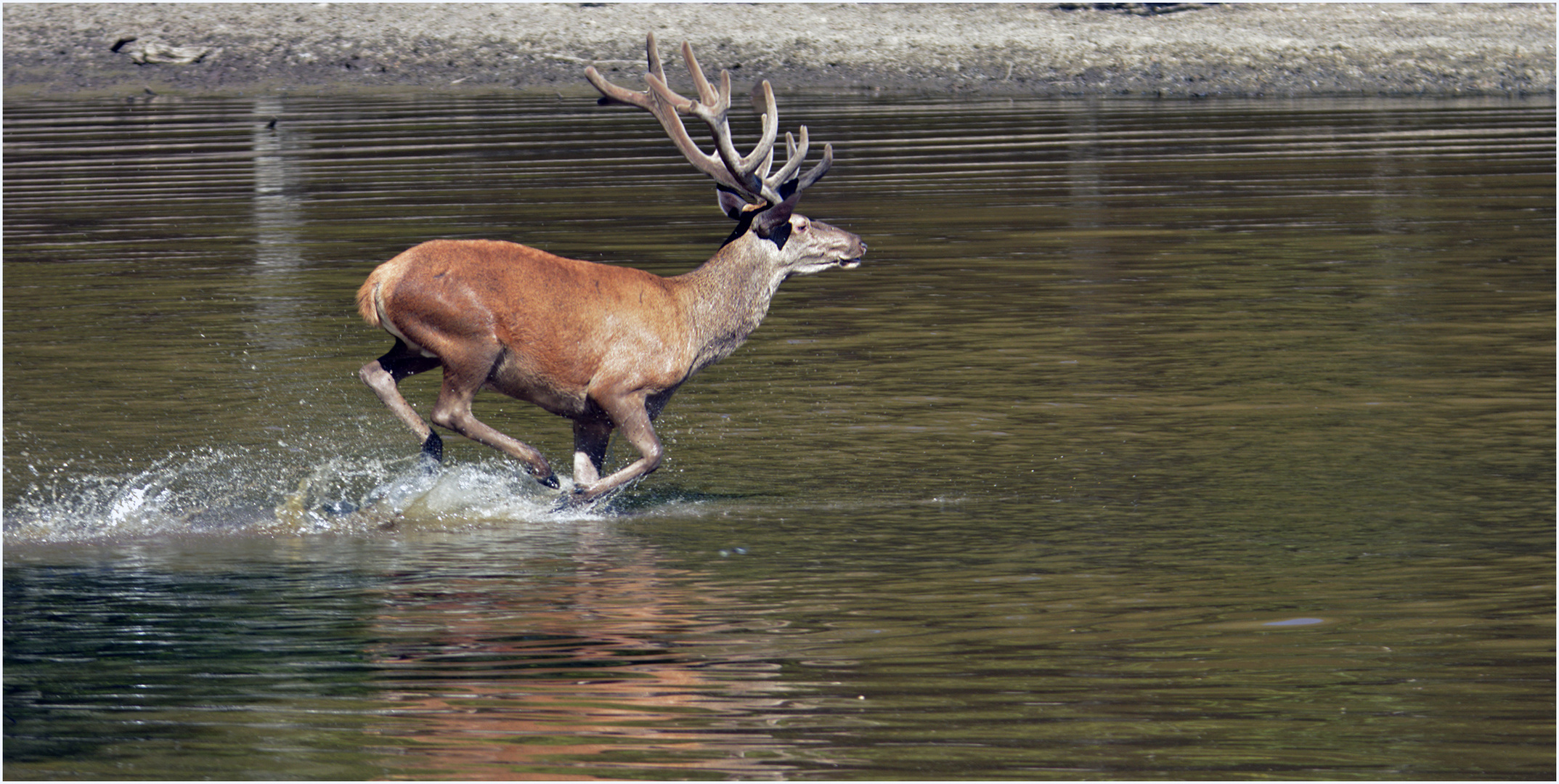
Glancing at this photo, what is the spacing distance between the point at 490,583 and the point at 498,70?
1179 inches

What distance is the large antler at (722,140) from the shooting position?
10.4 m

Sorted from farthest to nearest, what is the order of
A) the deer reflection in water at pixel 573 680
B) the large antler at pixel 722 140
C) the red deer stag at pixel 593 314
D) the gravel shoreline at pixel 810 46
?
the gravel shoreline at pixel 810 46
the large antler at pixel 722 140
the red deer stag at pixel 593 314
the deer reflection in water at pixel 573 680

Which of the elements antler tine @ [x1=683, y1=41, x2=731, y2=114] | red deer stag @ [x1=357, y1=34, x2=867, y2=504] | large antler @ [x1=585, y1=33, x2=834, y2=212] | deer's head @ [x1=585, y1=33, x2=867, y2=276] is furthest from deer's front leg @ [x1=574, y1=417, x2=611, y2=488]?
antler tine @ [x1=683, y1=41, x2=731, y2=114]

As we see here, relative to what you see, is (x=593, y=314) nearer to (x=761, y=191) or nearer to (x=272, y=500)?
(x=761, y=191)

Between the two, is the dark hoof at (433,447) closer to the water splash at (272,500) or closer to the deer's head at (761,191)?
the water splash at (272,500)

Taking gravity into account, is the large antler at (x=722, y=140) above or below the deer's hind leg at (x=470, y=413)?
above

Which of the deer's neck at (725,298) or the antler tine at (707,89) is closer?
the deer's neck at (725,298)

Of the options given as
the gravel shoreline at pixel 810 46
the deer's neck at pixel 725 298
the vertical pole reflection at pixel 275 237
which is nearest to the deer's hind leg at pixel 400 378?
the deer's neck at pixel 725 298

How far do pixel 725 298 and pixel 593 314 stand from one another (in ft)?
2.52

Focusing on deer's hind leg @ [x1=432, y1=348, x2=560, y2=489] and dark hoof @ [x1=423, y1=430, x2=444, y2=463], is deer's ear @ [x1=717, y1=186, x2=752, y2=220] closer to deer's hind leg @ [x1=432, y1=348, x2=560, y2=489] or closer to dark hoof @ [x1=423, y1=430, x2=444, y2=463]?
deer's hind leg @ [x1=432, y1=348, x2=560, y2=489]

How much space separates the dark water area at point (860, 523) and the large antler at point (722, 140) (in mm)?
1371

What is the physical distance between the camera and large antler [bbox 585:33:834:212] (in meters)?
10.4

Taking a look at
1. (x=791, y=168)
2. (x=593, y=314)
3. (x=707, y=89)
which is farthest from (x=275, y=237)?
(x=593, y=314)

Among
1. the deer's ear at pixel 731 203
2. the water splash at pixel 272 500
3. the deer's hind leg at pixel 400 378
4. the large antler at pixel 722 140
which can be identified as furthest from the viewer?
the deer's ear at pixel 731 203
